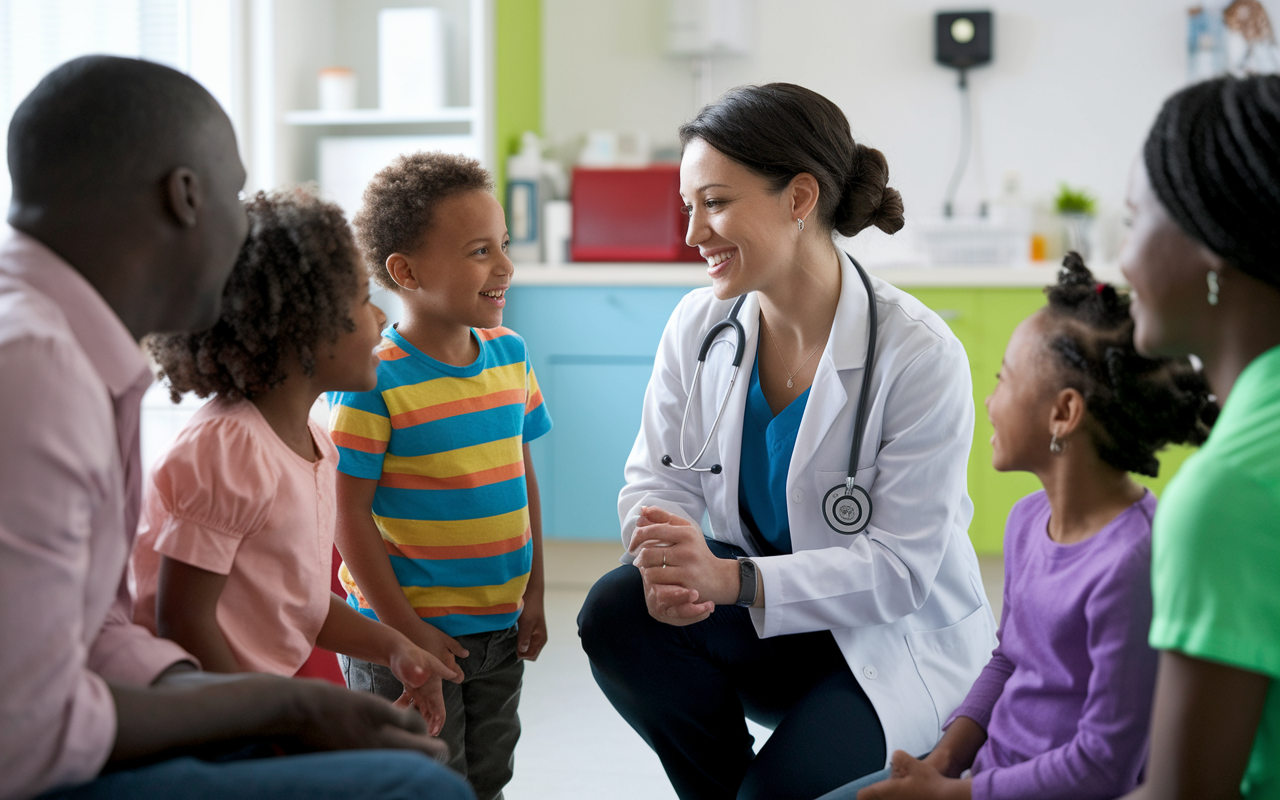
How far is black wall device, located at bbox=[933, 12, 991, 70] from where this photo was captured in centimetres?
338

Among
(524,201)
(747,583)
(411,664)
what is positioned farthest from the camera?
(524,201)

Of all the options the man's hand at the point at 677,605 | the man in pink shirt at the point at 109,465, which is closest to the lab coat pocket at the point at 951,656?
the man's hand at the point at 677,605

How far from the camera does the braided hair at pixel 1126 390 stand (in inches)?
37.7

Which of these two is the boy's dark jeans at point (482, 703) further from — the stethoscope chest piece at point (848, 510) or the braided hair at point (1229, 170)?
the braided hair at point (1229, 170)

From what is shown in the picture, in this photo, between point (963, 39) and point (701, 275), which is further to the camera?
point (963, 39)

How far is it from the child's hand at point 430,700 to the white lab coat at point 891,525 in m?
0.37

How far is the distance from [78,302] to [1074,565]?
86 centimetres

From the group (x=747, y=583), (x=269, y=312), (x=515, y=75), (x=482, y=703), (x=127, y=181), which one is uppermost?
(x=515, y=75)

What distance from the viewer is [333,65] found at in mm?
3541

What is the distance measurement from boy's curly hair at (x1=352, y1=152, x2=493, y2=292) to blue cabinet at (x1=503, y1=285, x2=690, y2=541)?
5.15 ft

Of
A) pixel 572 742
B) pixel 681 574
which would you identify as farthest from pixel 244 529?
pixel 572 742

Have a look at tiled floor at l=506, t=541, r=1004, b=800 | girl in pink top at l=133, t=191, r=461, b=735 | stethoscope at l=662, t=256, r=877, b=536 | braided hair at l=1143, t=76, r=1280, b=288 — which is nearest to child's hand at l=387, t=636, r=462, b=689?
girl in pink top at l=133, t=191, r=461, b=735

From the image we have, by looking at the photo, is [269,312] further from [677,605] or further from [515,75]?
[515,75]

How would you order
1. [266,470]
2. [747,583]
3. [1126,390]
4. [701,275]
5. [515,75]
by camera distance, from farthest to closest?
1. [515,75]
2. [701,275]
3. [747,583]
4. [266,470]
5. [1126,390]
